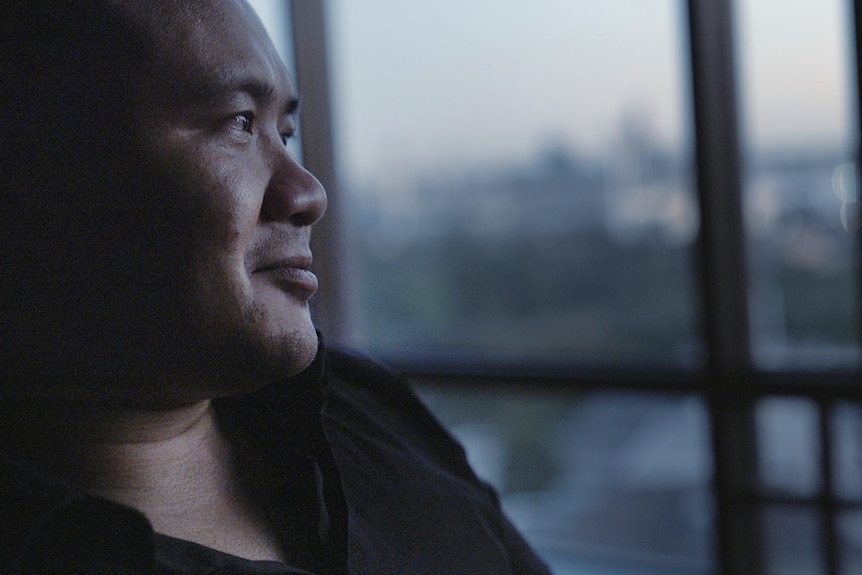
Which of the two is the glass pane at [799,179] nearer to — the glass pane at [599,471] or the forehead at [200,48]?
the glass pane at [599,471]

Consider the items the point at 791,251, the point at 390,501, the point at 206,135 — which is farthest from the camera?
the point at 791,251

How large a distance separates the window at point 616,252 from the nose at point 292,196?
1626 mm

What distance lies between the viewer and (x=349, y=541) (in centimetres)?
90

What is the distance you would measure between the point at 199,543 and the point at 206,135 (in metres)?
0.38

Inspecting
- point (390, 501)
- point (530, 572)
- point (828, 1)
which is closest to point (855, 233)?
point (828, 1)

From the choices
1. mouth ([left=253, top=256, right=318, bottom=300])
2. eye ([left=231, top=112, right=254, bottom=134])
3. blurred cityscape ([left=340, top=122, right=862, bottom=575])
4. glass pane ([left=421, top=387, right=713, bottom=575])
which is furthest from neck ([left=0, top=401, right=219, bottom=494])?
blurred cityscape ([left=340, top=122, right=862, bottom=575])

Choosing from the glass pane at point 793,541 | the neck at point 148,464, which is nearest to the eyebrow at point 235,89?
the neck at point 148,464

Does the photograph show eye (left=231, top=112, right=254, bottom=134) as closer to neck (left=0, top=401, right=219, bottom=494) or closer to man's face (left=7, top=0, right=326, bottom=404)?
man's face (left=7, top=0, right=326, bottom=404)

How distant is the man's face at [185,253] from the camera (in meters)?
0.77

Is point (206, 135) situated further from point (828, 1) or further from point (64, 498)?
point (828, 1)

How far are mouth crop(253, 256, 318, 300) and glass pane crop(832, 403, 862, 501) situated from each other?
5.70ft

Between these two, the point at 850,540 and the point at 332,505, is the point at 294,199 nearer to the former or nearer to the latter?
→ the point at 332,505

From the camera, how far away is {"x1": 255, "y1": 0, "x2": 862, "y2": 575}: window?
2.22 metres

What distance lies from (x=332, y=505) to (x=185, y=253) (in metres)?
0.33
